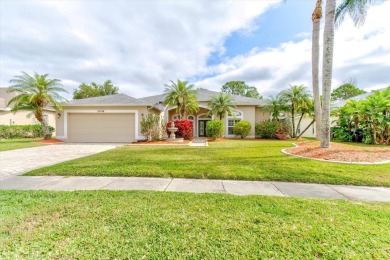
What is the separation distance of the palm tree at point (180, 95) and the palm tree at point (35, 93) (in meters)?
8.98

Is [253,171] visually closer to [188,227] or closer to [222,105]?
[188,227]

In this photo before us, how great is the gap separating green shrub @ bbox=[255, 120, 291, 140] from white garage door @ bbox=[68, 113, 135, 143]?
40.9 feet

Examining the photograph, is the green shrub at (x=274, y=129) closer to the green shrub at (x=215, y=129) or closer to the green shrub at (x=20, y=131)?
the green shrub at (x=215, y=129)

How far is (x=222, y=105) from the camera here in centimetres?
1752

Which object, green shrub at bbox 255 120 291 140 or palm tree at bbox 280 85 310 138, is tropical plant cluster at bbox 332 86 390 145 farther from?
green shrub at bbox 255 120 291 140

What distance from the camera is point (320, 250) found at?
2.18 m

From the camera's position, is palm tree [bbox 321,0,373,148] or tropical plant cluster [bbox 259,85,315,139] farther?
tropical plant cluster [bbox 259,85,315,139]

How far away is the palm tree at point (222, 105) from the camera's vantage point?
57.5 ft

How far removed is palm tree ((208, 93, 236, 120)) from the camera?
17531mm

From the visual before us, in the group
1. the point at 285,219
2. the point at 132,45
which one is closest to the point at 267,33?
the point at 132,45

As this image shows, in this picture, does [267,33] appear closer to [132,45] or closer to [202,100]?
[202,100]

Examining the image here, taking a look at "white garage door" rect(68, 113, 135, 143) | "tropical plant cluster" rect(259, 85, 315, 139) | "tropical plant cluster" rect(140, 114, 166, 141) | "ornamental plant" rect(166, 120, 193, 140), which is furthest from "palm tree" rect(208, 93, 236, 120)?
"white garage door" rect(68, 113, 135, 143)

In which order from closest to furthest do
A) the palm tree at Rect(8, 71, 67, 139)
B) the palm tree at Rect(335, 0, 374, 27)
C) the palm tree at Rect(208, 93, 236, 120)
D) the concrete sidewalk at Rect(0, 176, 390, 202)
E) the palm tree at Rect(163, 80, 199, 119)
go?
1. the concrete sidewalk at Rect(0, 176, 390, 202)
2. the palm tree at Rect(335, 0, 374, 27)
3. the palm tree at Rect(8, 71, 67, 139)
4. the palm tree at Rect(163, 80, 199, 119)
5. the palm tree at Rect(208, 93, 236, 120)

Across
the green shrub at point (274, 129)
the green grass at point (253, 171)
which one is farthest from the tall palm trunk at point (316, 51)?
the green grass at point (253, 171)
